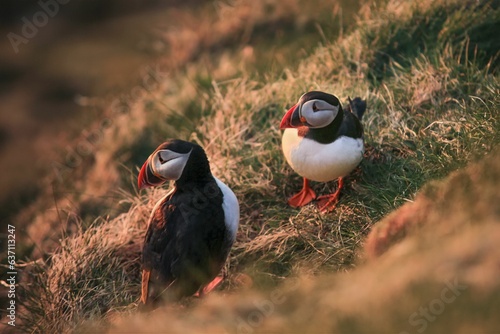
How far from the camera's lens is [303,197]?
15.2 ft

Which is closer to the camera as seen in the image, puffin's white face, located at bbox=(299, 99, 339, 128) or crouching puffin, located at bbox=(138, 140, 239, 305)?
crouching puffin, located at bbox=(138, 140, 239, 305)

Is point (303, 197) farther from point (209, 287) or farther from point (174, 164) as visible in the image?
point (174, 164)

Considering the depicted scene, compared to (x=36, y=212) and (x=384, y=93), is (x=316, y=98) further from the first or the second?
(x=36, y=212)

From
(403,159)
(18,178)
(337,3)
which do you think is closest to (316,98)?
(403,159)

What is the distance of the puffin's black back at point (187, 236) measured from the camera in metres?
3.76

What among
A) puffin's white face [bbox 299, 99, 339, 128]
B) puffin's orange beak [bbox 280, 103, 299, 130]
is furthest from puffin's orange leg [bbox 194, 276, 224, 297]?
puffin's white face [bbox 299, 99, 339, 128]

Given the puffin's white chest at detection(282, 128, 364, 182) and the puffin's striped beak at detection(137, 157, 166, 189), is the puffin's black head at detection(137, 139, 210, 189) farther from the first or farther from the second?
the puffin's white chest at detection(282, 128, 364, 182)

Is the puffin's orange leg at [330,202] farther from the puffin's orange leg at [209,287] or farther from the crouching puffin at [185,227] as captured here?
the puffin's orange leg at [209,287]

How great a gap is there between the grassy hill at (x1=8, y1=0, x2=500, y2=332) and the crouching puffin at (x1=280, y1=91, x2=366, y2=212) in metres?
0.30

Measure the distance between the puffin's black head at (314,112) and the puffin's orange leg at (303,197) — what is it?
0.61m

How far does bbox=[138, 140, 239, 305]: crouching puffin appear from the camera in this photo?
12.4 feet

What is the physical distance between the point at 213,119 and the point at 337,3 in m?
2.15

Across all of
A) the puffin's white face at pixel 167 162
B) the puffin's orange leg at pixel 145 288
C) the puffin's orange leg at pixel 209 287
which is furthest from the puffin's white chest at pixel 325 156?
the puffin's orange leg at pixel 145 288

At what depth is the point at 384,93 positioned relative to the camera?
211 inches
